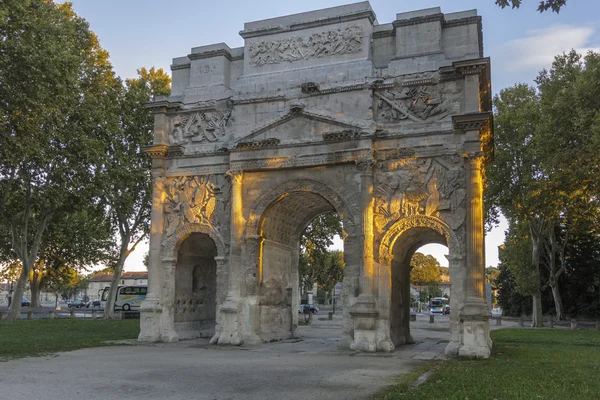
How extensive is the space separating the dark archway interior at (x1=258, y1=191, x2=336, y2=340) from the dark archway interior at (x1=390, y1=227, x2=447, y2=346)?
2.94 m

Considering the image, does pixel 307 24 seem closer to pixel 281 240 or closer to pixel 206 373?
pixel 281 240

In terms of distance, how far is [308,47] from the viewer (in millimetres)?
20016

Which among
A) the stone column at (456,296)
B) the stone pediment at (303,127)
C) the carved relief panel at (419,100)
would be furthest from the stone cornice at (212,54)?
the stone column at (456,296)

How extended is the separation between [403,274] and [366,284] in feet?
11.4

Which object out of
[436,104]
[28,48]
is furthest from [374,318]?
[28,48]

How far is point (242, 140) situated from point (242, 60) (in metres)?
3.49

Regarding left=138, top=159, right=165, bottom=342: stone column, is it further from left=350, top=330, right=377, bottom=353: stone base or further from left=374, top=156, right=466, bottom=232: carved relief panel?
left=374, top=156, right=466, bottom=232: carved relief panel

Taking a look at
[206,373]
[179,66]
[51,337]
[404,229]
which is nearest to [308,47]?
[179,66]

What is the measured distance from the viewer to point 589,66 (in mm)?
24422

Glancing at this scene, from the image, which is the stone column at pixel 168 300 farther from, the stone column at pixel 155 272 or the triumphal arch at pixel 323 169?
the stone column at pixel 155 272

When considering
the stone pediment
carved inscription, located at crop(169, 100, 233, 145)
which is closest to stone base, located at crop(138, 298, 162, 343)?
carved inscription, located at crop(169, 100, 233, 145)

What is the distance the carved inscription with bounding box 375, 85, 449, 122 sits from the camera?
17828 mm

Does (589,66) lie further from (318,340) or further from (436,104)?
(318,340)

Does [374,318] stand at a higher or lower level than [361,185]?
lower
